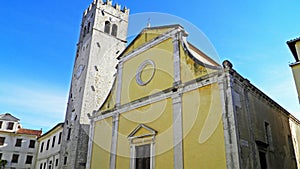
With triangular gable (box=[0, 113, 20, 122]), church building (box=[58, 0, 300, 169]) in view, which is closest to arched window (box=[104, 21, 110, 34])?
church building (box=[58, 0, 300, 169])

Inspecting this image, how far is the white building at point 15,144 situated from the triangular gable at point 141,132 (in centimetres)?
2228

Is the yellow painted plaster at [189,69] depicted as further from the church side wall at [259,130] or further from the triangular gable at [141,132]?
the triangular gable at [141,132]

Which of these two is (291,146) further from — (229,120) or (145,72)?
(145,72)

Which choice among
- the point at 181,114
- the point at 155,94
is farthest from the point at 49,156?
the point at 181,114

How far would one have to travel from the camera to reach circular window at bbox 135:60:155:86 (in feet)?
43.6

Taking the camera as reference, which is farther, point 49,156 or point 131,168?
point 49,156

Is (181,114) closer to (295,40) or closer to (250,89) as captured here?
(250,89)

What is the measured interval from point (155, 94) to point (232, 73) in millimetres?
3984

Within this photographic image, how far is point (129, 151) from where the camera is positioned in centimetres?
1243

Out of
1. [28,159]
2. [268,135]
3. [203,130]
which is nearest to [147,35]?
[203,130]

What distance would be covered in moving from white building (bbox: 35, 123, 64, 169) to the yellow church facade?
8.29m

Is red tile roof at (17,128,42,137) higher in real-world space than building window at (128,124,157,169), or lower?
higher

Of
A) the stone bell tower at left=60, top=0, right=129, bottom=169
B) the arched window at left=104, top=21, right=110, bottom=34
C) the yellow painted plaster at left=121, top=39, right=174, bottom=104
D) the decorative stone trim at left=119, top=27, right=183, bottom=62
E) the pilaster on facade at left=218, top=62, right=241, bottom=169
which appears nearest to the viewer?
the pilaster on facade at left=218, top=62, right=241, bottom=169

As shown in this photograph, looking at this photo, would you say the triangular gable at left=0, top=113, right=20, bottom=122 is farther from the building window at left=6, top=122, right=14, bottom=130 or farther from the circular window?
the circular window
